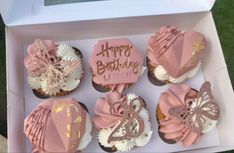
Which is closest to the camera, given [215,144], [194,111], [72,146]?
[72,146]

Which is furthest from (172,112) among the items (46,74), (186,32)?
(46,74)

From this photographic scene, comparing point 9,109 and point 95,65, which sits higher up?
point 95,65

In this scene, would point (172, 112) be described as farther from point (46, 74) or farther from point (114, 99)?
point (46, 74)

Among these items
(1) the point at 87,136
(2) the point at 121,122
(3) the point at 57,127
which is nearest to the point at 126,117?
(2) the point at 121,122

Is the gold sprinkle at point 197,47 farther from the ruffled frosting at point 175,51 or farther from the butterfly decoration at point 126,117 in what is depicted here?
the butterfly decoration at point 126,117

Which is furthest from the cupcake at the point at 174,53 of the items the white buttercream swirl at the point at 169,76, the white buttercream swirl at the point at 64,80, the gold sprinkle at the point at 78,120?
the gold sprinkle at the point at 78,120

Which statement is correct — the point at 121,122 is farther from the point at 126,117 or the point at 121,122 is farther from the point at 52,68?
the point at 52,68
